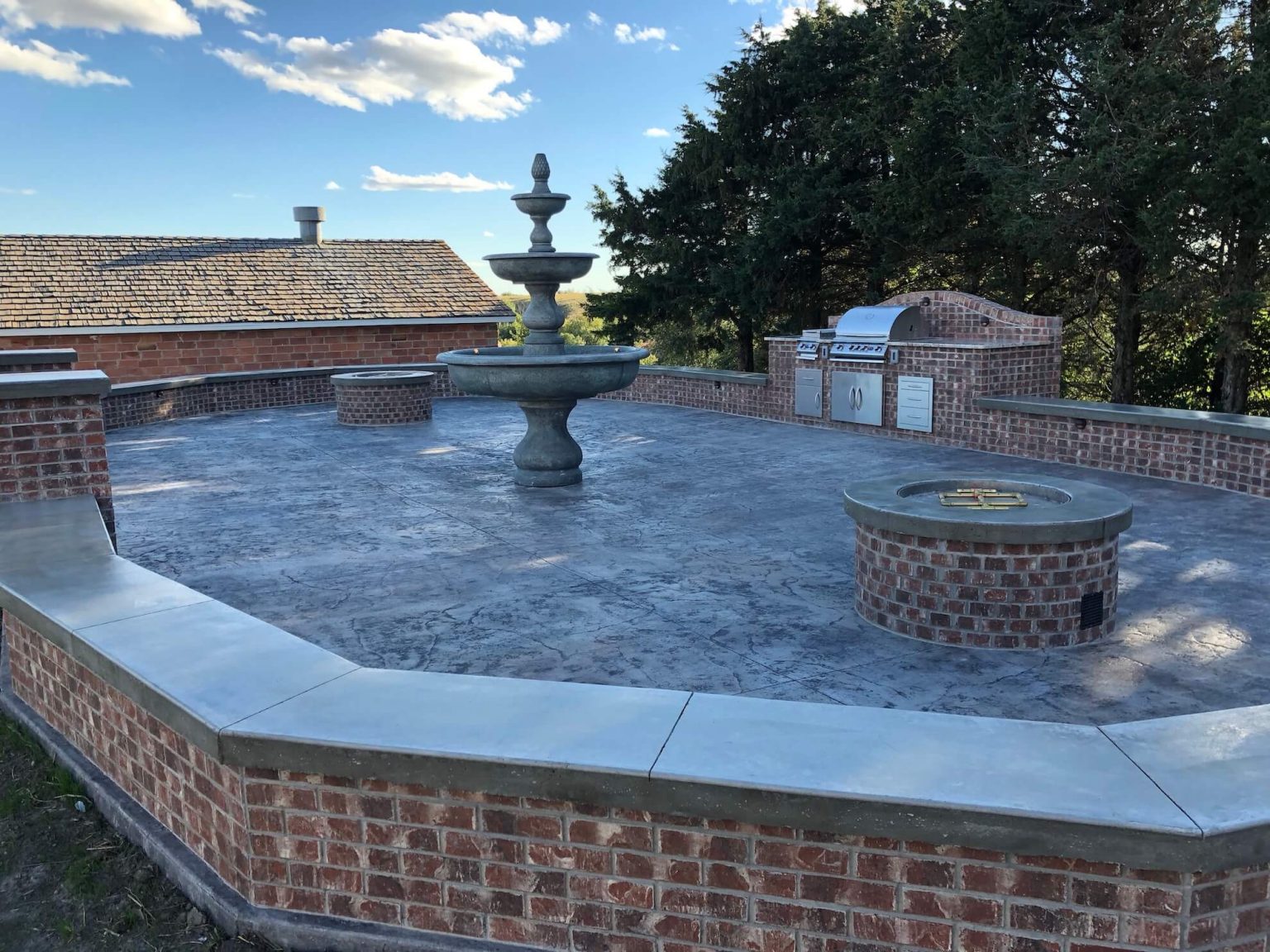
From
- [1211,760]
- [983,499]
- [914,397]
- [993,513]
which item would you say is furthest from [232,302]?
[1211,760]

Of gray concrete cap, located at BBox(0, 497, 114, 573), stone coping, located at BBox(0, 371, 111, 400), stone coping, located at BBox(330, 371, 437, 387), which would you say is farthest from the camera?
stone coping, located at BBox(330, 371, 437, 387)

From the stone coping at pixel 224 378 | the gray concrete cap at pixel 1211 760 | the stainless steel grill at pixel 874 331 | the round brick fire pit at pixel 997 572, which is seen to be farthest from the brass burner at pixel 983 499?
the stone coping at pixel 224 378

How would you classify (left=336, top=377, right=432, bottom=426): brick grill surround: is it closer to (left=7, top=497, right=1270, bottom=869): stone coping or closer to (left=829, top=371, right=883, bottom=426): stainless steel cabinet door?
(left=829, top=371, right=883, bottom=426): stainless steel cabinet door

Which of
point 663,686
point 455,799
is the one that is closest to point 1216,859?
point 455,799

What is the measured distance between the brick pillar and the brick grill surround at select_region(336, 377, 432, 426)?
9.99 meters

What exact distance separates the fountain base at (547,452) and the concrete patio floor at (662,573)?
1.03 ft

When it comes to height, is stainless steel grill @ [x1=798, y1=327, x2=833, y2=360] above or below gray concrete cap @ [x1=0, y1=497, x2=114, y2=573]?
above

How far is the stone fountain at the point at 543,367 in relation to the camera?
1036 cm

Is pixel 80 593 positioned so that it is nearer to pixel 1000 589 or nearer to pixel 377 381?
pixel 1000 589

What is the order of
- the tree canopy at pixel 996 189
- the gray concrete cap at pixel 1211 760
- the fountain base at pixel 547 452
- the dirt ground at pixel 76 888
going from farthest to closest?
the tree canopy at pixel 996 189, the fountain base at pixel 547 452, the dirt ground at pixel 76 888, the gray concrete cap at pixel 1211 760

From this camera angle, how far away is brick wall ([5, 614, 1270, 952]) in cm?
271

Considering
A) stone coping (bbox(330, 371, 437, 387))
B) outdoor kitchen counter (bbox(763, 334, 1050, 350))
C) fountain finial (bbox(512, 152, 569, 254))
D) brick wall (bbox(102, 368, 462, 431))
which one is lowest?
brick wall (bbox(102, 368, 462, 431))

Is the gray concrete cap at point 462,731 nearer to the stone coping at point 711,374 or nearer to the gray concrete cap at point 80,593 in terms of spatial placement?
the gray concrete cap at point 80,593

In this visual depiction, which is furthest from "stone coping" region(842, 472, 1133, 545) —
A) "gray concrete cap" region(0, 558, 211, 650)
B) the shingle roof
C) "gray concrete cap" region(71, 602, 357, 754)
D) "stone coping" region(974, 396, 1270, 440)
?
the shingle roof
